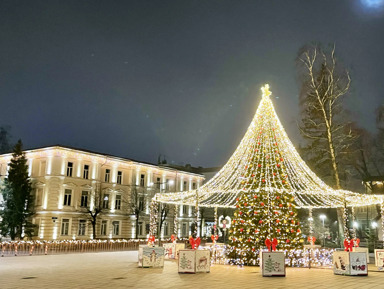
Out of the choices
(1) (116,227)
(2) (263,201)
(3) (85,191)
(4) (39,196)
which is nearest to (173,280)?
(2) (263,201)

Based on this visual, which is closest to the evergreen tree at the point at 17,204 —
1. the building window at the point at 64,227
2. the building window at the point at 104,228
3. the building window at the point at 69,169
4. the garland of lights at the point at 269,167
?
the building window at the point at 64,227

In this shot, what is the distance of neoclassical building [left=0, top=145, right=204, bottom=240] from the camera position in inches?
1647

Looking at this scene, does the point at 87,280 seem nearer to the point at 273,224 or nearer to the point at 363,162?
the point at 273,224

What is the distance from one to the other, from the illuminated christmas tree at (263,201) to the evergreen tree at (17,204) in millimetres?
28476

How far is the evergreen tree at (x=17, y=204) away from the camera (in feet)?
132

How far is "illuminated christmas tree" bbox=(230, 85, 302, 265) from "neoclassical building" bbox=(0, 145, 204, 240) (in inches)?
752

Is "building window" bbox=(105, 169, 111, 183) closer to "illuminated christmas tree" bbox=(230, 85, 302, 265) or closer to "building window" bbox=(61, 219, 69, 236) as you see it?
"building window" bbox=(61, 219, 69, 236)

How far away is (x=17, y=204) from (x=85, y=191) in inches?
298

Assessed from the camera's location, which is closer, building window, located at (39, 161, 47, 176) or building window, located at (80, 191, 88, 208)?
building window, located at (39, 161, 47, 176)

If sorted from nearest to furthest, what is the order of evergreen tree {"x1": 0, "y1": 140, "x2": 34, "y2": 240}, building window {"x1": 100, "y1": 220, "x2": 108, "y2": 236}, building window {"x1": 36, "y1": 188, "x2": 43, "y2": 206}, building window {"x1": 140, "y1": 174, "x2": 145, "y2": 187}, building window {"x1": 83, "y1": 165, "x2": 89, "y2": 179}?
1. evergreen tree {"x1": 0, "y1": 140, "x2": 34, "y2": 240}
2. building window {"x1": 36, "y1": 188, "x2": 43, "y2": 206}
3. building window {"x1": 83, "y1": 165, "x2": 89, "y2": 179}
4. building window {"x1": 100, "y1": 220, "x2": 108, "y2": 236}
5. building window {"x1": 140, "y1": 174, "x2": 145, "y2": 187}

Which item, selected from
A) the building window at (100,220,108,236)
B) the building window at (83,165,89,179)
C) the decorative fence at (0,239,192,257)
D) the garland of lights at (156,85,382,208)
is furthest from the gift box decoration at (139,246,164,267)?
the building window at (100,220,108,236)

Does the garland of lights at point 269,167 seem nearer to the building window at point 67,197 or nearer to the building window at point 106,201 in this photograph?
the building window at point 67,197

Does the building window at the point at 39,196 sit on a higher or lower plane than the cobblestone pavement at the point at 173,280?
higher

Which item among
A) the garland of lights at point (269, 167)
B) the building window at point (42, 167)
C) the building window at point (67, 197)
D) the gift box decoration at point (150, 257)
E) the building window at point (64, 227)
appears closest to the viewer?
the gift box decoration at point (150, 257)
